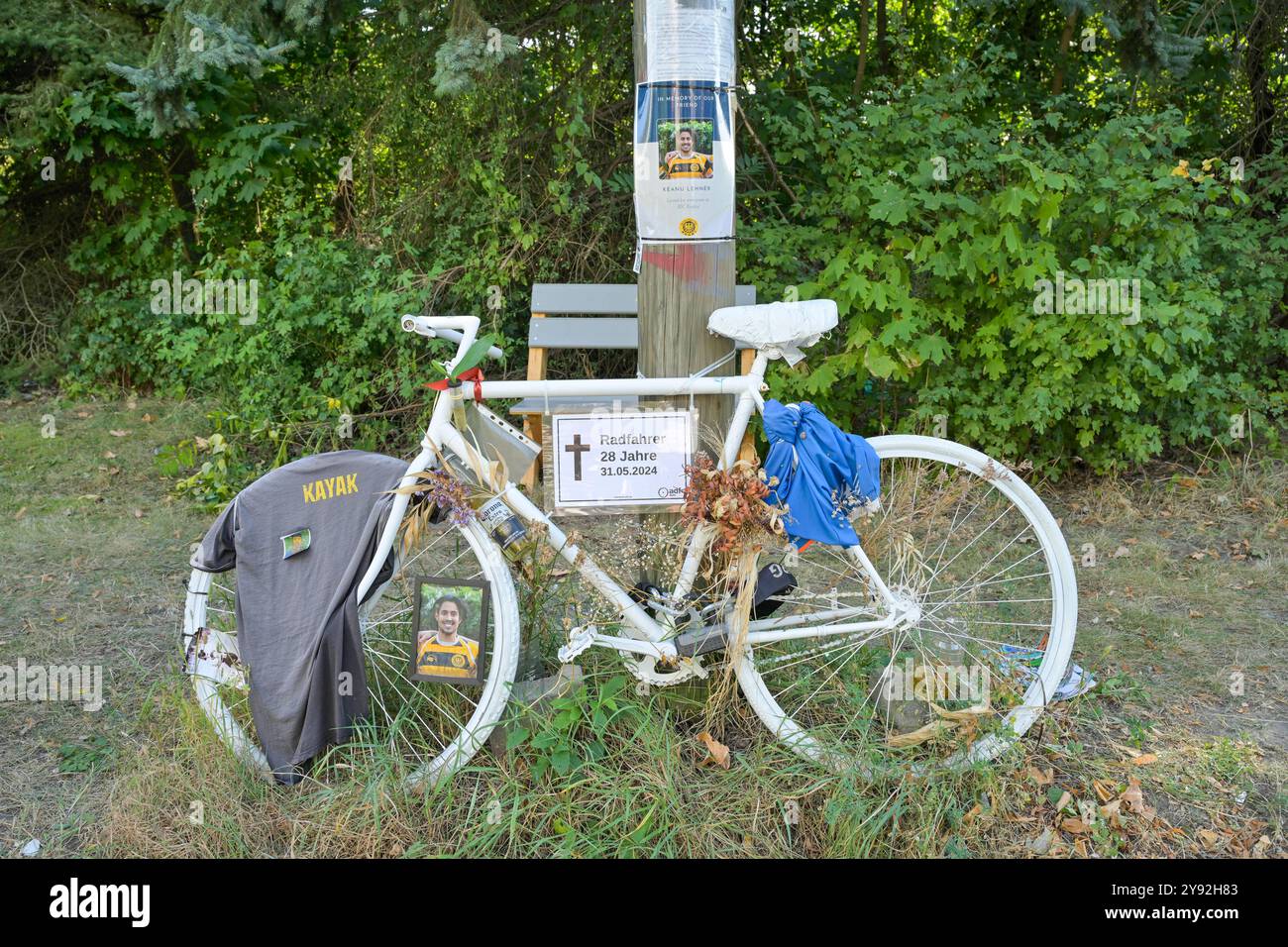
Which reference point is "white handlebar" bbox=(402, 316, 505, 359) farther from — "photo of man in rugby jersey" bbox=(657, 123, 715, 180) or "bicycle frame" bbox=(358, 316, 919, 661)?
"photo of man in rugby jersey" bbox=(657, 123, 715, 180)

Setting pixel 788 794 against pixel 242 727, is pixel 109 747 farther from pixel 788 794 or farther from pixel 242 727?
pixel 788 794

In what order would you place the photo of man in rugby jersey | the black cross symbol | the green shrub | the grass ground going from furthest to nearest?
the green shrub, the photo of man in rugby jersey, the black cross symbol, the grass ground

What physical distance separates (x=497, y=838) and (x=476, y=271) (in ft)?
12.3

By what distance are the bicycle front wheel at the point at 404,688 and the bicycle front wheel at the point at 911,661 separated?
695 millimetres

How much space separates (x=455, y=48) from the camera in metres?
A: 4.67

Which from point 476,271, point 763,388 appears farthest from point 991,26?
point 763,388

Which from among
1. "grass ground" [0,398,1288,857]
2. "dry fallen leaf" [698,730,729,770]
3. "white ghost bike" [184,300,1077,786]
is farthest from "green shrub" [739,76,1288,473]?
"dry fallen leaf" [698,730,729,770]

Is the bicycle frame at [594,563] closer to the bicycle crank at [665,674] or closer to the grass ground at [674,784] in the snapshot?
the bicycle crank at [665,674]

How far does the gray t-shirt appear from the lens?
2.93 meters

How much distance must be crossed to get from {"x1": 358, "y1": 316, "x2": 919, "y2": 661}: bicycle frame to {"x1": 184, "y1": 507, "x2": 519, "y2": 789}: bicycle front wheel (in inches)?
5.8

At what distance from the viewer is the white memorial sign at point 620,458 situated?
2.97 metres

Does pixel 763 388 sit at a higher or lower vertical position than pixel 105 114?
lower

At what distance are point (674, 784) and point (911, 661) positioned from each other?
84cm

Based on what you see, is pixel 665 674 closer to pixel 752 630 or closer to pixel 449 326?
pixel 752 630
